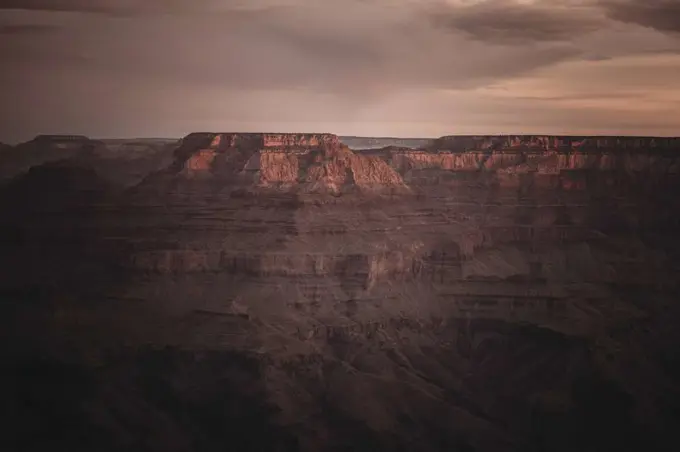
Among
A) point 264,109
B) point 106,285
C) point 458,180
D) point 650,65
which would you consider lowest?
point 106,285

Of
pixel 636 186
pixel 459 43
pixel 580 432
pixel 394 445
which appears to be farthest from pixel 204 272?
pixel 636 186

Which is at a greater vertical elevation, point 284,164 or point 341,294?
point 284,164

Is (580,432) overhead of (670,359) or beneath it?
beneath

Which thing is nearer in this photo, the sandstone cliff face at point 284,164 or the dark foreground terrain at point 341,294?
the dark foreground terrain at point 341,294

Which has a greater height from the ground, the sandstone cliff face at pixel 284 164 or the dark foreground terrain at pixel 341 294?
the sandstone cliff face at pixel 284 164

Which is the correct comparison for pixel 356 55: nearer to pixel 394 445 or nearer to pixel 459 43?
pixel 459 43

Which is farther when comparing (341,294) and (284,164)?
(284,164)

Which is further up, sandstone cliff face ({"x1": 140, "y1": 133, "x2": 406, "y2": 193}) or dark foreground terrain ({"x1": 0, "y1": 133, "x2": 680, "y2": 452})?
sandstone cliff face ({"x1": 140, "y1": 133, "x2": 406, "y2": 193})

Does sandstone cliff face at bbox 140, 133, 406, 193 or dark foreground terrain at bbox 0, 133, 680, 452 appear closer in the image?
dark foreground terrain at bbox 0, 133, 680, 452
